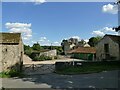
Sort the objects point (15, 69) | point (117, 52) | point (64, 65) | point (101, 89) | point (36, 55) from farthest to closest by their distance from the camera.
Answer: point (36, 55) < point (117, 52) < point (64, 65) < point (15, 69) < point (101, 89)

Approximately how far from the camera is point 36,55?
7119cm

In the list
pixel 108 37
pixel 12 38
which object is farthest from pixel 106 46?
pixel 12 38

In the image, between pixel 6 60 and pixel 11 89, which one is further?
pixel 6 60

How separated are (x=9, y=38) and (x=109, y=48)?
28.0 meters

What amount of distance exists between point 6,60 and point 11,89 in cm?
1280

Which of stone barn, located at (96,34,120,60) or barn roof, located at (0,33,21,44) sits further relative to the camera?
stone barn, located at (96,34,120,60)

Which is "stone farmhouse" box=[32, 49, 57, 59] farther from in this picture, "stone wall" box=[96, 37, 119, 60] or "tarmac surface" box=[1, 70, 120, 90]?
"tarmac surface" box=[1, 70, 120, 90]

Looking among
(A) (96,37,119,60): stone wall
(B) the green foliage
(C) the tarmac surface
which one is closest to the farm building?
(A) (96,37,119,60): stone wall

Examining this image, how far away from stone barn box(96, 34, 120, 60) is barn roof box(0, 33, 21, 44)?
24.2 meters

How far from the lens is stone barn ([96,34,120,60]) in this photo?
5097 centimetres

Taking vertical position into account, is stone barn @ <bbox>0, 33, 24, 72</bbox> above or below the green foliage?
above

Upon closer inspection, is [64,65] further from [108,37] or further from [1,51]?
[108,37]

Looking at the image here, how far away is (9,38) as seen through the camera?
32.6 meters

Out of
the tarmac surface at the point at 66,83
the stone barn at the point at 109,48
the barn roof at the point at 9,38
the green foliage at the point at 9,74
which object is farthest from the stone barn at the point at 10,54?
the stone barn at the point at 109,48
